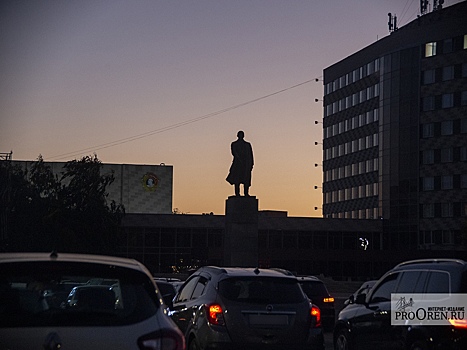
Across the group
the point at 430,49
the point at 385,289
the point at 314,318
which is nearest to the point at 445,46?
the point at 430,49

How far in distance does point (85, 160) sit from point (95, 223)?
165 inches

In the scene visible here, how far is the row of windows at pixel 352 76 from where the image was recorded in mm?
90025

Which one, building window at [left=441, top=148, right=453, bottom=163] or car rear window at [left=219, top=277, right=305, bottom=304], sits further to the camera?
building window at [left=441, top=148, right=453, bottom=163]

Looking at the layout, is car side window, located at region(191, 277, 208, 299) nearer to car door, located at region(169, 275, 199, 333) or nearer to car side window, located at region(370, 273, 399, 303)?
car door, located at region(169, 275, 199, 333)

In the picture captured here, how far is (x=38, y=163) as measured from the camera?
181ft

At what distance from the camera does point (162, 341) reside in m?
6.30

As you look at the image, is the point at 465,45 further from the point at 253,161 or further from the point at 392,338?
the point at 392,338

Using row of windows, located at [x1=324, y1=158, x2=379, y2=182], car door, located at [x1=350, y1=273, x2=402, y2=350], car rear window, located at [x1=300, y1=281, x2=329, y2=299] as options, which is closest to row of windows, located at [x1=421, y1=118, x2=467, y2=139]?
row of windows, located at [x1=324, y1=158, x2=379, y2=182]

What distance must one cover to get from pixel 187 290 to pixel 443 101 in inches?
2890

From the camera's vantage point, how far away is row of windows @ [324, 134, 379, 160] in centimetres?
9150

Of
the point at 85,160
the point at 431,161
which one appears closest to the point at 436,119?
the point at 431,161

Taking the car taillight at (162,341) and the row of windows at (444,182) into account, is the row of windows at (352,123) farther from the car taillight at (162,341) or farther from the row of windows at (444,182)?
the car taillight at (162,341)

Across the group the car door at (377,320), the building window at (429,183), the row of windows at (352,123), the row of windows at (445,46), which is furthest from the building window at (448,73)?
the car door at (377,320)

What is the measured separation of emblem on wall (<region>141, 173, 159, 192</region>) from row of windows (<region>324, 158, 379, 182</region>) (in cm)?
2066
